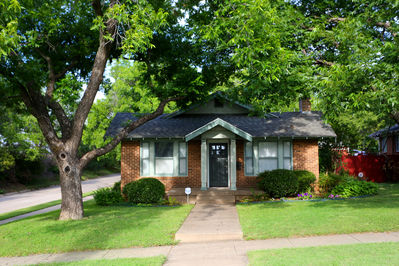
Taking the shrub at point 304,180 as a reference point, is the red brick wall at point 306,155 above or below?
above

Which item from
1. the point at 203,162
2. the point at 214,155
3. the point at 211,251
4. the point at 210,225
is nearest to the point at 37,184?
the point at 214,155

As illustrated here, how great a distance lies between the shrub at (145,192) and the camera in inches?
505

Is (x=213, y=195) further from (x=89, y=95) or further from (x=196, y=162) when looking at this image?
(x=89, y=95)

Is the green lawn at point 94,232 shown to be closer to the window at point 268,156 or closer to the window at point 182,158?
the window at point 182,158

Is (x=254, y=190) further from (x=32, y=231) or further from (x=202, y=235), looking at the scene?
(x=32, y=231)

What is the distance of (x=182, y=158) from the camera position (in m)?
15.3

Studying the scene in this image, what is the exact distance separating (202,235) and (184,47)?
8.76m

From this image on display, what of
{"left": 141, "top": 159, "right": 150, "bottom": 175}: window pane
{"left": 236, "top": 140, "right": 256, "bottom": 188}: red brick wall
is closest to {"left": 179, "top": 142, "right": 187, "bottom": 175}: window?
{"left": 141, "top": 159, "right": 150, "bottom": 175}: window pane

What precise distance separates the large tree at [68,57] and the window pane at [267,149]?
17.6 feet

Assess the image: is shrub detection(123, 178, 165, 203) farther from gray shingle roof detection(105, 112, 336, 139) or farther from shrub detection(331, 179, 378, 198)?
shrub detection(331, 179, 378, 198)

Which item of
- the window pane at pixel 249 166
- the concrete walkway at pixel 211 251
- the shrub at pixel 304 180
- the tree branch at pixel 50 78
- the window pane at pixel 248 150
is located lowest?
the concrete walkway at pixel 211 251

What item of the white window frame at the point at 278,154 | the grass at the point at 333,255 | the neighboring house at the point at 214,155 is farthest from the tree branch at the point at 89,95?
the white window frame at the point at 278,154

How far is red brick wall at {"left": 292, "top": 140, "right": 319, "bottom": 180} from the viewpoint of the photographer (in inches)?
587

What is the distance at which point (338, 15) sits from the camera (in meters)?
13.8
